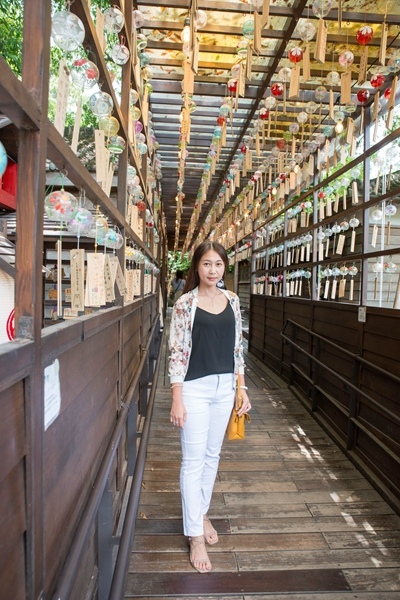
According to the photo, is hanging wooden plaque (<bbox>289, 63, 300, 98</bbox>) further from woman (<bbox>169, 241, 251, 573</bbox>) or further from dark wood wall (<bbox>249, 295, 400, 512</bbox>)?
dark wood wall (<bbox>249, 295, 400, 512</bbox>)

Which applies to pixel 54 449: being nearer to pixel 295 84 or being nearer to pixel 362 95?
pixel 295 84

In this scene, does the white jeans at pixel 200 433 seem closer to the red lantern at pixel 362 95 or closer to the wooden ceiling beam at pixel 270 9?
the wooden ceiling beam at pixel 270 9

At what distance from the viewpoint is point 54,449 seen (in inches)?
38.0

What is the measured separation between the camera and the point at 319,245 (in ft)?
15.6

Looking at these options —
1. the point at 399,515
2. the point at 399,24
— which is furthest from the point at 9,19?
the point at 399,515

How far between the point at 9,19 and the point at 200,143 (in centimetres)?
259

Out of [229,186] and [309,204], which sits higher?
[229,186]

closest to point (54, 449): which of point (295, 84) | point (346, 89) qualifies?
point (295, 84)

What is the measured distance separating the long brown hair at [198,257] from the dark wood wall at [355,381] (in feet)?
5.07

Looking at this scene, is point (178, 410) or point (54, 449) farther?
point (178, 410)

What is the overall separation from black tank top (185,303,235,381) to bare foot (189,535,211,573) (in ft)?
2.84

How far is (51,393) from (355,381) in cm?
300

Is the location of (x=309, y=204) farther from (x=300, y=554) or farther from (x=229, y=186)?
(x=300, y=554)

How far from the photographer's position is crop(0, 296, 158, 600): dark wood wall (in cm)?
68
